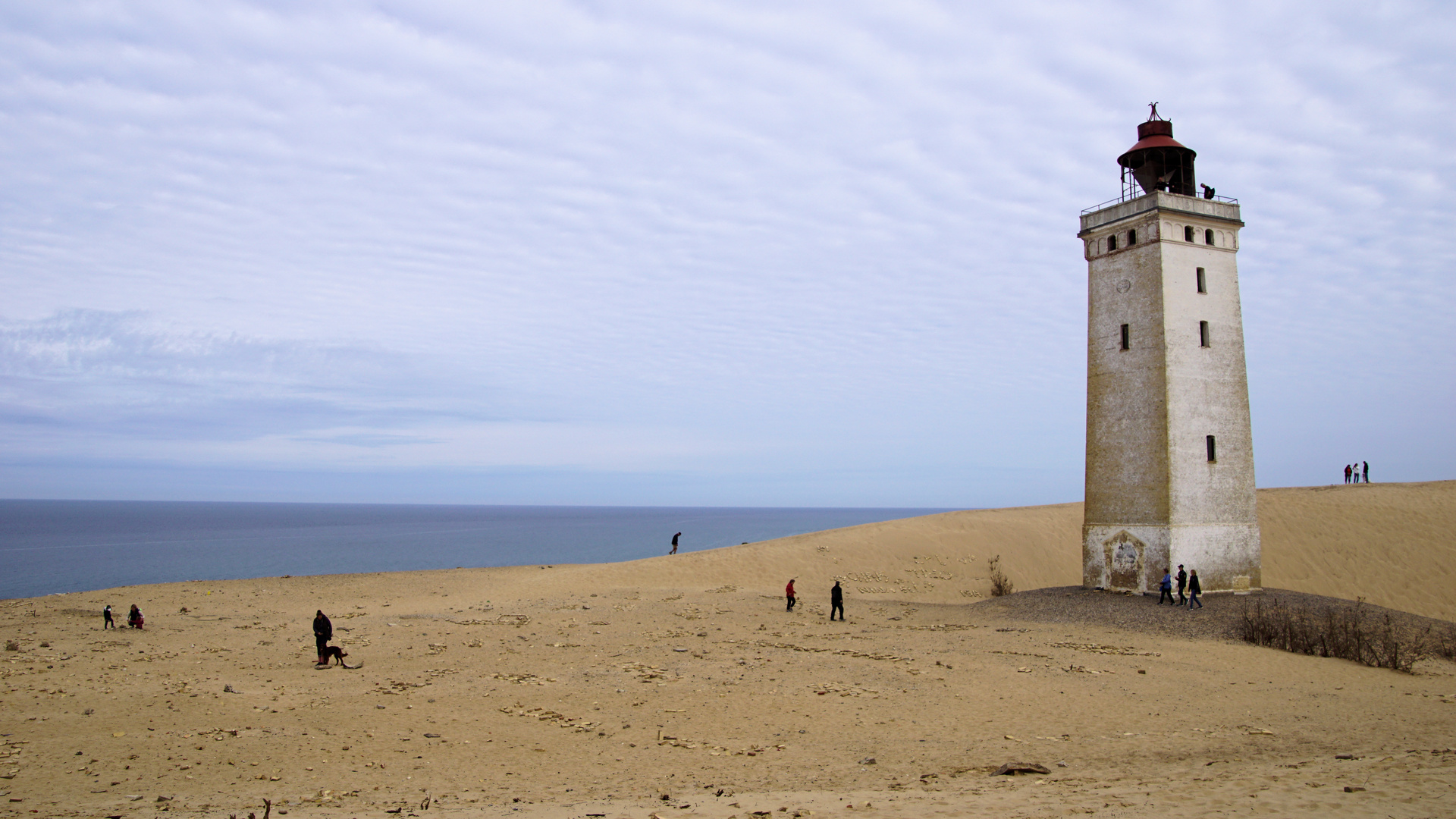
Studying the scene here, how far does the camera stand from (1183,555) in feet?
87.1

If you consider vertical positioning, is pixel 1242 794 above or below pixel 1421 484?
below

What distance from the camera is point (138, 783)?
10.7 m

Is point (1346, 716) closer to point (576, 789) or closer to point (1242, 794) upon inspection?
point (1242, 794)

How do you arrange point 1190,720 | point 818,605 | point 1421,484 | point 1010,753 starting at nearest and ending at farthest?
point 1010,753 < point 1190,720 < point 818,605 < point 1421,484

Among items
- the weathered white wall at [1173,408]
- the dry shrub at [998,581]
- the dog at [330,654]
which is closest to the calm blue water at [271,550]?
the dry shrub at [998,581]

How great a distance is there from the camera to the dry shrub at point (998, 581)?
33.8 m

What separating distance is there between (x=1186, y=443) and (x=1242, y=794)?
66.0ft

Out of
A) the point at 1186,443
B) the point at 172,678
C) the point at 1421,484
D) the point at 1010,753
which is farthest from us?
the point at 1421,484

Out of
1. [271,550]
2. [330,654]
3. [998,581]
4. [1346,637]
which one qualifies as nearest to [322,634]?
[330,654]

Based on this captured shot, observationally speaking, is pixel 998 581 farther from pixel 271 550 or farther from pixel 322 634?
pixel 271 550

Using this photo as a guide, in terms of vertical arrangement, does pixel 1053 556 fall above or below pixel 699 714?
above

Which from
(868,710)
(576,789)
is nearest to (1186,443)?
(868,710)

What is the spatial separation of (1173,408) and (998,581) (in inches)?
418

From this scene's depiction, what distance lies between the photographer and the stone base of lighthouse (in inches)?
1048
